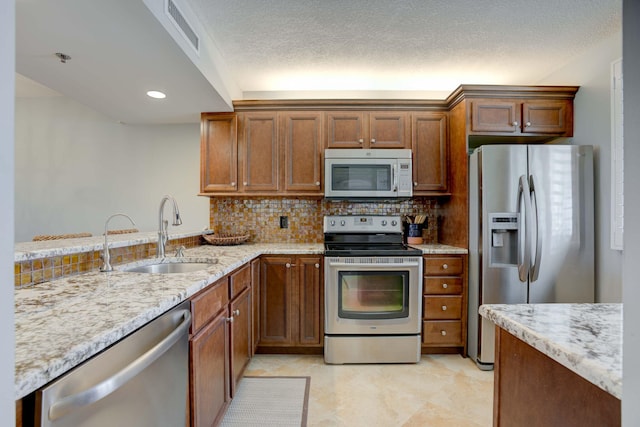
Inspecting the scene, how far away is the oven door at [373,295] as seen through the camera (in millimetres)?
2498

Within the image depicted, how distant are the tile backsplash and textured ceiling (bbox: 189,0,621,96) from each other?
1.20m

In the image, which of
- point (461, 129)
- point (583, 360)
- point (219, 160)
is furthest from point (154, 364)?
point (461, 129)

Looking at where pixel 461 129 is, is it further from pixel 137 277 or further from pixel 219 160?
pixel 137 277

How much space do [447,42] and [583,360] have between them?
2445 millimetres

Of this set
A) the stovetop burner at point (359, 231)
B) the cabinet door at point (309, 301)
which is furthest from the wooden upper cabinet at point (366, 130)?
the cabinet door at point (309, 301)

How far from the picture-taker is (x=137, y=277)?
1414mm

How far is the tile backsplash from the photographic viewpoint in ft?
10.5

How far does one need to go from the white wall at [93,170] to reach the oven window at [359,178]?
174 cm

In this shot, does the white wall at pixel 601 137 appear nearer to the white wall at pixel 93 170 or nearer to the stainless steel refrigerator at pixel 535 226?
the stainless steel refrigerator at pixel 535 226

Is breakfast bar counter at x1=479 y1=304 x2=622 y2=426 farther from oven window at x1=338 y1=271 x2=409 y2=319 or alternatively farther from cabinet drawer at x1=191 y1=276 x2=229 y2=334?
oven window at x1=338 y1=271 x2=409 y2=319

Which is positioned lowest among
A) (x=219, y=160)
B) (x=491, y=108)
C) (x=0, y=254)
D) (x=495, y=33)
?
(x=0, y=254)

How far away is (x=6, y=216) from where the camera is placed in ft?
1.37

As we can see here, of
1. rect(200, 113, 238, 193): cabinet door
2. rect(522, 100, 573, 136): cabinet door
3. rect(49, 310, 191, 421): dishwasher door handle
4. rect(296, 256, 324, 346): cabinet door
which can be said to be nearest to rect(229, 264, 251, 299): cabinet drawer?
rect(296, 256, 324, 346): cabinet door

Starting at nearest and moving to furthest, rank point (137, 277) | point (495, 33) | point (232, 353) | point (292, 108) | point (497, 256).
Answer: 1. point (137, 277)
2. point (232, 353)
3. point (495, 33)
4. point (497, 256)
5. point (292, 108)
